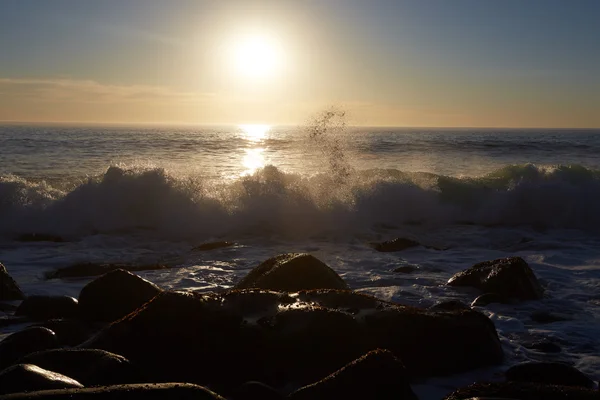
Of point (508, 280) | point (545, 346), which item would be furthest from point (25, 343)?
point (508, 280)

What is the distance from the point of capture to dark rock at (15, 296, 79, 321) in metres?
6.14

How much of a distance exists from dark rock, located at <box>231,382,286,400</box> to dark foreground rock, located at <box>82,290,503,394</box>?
0.45 meters

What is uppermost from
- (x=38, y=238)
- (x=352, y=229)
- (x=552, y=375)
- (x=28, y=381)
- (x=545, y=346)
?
(x=28, y=381)

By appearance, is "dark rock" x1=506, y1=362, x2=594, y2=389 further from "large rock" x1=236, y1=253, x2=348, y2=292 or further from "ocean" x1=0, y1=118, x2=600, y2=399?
"large rock" x1=236, y1=253, x2=348, y2=292

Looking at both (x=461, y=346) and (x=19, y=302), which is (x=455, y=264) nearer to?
(x=461, y=346)

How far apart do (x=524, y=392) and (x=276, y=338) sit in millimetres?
1914

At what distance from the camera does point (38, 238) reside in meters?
11.6

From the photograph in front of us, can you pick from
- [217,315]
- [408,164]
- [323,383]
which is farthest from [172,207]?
[408,164]

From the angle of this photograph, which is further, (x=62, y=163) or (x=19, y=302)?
(x=62, y=163)

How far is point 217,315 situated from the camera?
4.73m

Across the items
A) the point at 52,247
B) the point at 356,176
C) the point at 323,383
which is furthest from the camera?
the point at 356,176

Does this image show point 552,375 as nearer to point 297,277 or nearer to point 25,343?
point 297,277

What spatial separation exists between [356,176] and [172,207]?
613cm

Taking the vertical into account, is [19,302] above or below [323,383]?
below
